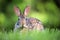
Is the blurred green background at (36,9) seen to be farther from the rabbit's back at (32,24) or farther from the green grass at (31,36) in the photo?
the green grass at (31,36)

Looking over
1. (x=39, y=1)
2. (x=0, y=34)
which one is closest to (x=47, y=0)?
(x=39, y=1)

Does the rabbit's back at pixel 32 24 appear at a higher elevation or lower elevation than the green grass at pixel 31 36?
higher

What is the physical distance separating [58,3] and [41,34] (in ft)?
3.27

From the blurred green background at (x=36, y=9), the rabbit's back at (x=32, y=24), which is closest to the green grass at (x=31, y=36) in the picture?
the rabbit's back at (x=32, y=24)

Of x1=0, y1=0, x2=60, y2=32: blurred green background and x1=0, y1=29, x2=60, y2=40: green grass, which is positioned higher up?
x1=0, y1=0, x2=60, y2=32: blurred green background

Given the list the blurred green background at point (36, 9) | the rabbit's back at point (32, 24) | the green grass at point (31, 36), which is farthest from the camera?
the blurred green background at point (36, 9)

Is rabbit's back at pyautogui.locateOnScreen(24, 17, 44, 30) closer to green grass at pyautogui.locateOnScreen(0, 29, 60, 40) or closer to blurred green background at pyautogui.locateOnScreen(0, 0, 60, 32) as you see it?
green grass at pyautogui.locateOnScreen(0, 29, 60, 40)

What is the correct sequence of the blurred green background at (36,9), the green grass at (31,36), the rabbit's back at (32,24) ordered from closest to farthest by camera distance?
the green grass at (31,36), the rabbit's back at (32,24), the blurred green background at (36,9)

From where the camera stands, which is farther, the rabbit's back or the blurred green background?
the blurred green background

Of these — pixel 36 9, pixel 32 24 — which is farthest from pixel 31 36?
pixel 36 9

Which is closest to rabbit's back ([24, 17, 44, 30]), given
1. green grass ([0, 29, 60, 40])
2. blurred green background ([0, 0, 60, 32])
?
green grass ([0, 29, 60, 40])

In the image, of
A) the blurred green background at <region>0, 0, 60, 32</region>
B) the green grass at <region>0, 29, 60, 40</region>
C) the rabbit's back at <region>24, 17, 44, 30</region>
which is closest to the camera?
the green grass at <region>0, 29, 60, 40</region>

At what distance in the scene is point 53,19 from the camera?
98.0 inches

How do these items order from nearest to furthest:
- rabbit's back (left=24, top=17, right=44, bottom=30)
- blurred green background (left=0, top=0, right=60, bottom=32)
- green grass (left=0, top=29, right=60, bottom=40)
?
green grass (left=0, top=29, right=60, bottom=40) → rabbit's back (left=24, top=17, right=44, bottom=30) → blurred green background (left=0, top=0, right=60, bottom=32)
